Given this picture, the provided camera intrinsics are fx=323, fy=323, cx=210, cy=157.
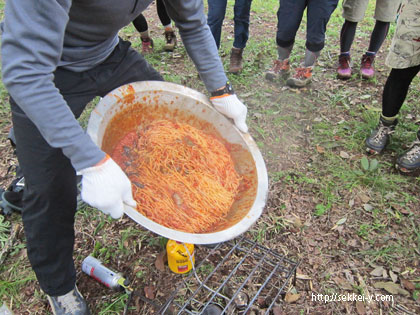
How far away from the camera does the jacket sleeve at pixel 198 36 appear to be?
70.3 inches

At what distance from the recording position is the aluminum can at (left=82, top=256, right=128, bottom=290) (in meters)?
1.99

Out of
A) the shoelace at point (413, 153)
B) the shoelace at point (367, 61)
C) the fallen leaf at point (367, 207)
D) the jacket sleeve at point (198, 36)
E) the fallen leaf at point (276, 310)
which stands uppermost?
the jacket sleeve at point (198, 36)

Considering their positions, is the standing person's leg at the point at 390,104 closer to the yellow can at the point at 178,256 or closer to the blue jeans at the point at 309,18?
the blue jeans at the point at 309,18

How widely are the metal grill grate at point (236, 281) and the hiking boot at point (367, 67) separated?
2868 mm

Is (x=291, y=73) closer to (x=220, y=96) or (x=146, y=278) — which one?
(x=220, y=96)

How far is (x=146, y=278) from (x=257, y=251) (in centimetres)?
78

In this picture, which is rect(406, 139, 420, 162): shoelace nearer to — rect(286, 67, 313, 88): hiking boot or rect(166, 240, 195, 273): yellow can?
rect(286, 67, 313, 88): hiking boot

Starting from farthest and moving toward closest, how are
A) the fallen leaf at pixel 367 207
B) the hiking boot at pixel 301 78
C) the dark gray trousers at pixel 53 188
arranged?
the hiking boot at pixel 301 78
the fallen leaf at pixel 367 207
the dark gray trousers at pixel 53 188

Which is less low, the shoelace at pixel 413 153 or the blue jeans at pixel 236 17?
the blue jeans at pixel 236 17

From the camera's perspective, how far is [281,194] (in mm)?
2711

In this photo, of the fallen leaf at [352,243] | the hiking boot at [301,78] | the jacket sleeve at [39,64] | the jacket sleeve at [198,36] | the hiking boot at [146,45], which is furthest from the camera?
the hiking boot at [146,45]

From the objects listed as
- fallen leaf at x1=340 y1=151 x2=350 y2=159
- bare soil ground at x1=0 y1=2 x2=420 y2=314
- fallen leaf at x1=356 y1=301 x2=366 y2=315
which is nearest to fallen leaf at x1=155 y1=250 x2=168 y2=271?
bare soil ground at x1=0 y1=2 x2=420 y2=314

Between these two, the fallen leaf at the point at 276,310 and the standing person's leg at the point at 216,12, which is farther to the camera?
the standing person's leg at the point at 216,12

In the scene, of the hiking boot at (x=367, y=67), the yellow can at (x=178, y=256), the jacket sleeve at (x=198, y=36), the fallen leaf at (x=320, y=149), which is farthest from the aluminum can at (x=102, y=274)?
the hiking boot at (x=367, y=67)
